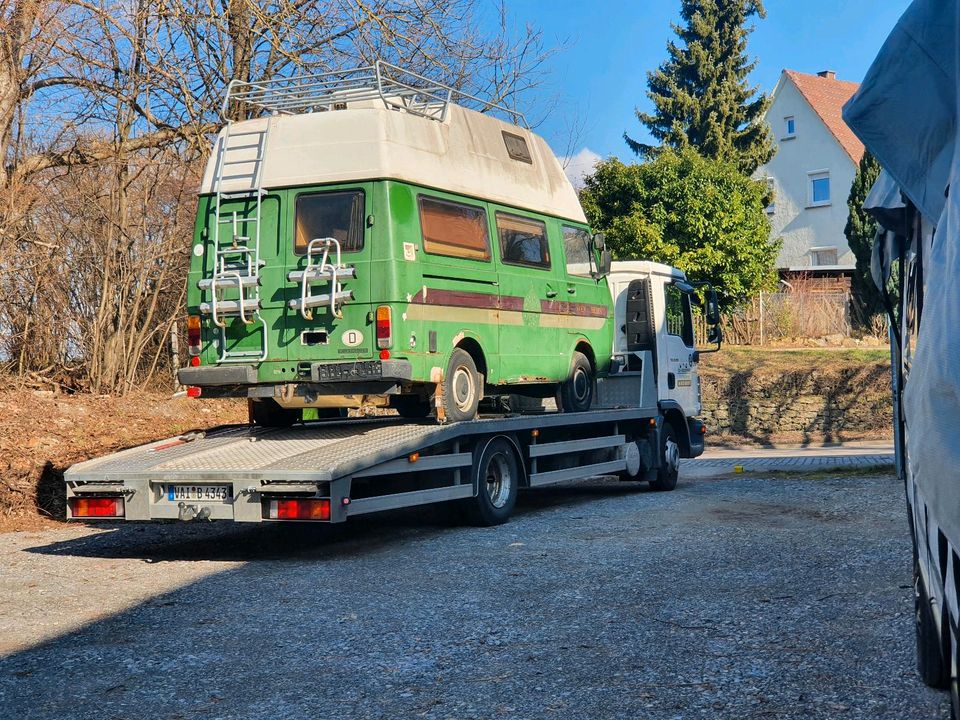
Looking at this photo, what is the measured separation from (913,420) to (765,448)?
2118cm

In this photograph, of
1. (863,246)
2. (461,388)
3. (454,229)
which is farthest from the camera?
(863,246)

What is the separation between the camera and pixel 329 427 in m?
11.4

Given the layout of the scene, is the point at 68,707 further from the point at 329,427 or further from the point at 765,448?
the point at 765,448

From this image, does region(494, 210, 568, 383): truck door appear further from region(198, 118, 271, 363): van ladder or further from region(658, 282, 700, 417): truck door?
region(198, 118, 271, 363): van ladder

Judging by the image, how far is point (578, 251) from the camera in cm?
1363

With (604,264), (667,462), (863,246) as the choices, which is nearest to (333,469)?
(604,264)

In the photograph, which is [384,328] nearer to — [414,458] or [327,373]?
[327,373]

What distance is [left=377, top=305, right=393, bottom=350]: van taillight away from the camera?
33.7 feet

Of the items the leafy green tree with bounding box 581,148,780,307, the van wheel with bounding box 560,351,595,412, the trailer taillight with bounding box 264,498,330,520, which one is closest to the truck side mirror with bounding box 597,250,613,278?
the van wheel with bounding box 560,351,595,412

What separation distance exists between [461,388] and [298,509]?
2.67 metres

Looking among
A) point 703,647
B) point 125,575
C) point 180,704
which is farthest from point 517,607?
point 125,575

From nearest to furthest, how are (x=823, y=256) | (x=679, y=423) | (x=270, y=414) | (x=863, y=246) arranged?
(x=270, y=414) < (x=679, y=423) < (x=863, y=246) < (x=823, y=256)

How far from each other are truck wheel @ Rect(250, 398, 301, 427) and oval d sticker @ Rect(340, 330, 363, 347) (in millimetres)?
1718

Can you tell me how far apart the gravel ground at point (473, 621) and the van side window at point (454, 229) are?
2.61 meters
